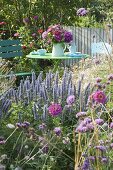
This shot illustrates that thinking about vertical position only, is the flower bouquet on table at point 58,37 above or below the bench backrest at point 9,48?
above

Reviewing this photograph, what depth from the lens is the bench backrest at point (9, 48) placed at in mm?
8719

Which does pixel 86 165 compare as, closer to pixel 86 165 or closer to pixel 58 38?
pixel 86 165

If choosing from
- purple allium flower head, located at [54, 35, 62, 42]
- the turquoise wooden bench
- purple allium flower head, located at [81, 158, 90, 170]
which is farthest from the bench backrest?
purple allium flower head, located at [81, 158, 90, 170]

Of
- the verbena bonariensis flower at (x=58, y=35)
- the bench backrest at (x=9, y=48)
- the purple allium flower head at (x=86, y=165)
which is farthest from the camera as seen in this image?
the bench backrest at (x=9, y=48)

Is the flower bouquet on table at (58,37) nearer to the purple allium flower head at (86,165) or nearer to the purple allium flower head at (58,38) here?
the purple allium flower head at (58,38)

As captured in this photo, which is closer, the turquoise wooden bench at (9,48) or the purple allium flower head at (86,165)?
the purple allium flower head at (86,165)

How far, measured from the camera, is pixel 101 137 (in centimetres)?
333

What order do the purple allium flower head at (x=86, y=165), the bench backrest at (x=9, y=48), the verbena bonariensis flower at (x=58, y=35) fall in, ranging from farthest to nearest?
1. the bench backrest at (x=9, y=48)
2. the verbena bonariensis flower at (x=58, y=35)
3. the purple allium flower head at (x=86, y=165)

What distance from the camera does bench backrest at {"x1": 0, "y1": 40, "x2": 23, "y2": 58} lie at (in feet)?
28.6

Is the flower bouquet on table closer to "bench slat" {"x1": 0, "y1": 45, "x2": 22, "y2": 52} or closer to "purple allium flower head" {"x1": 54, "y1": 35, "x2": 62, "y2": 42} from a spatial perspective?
"purple allium flower head" {"x1": 54, "y1": 35, "x2": 62, "y2": 42}

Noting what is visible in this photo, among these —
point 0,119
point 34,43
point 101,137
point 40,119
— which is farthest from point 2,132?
point 34,43

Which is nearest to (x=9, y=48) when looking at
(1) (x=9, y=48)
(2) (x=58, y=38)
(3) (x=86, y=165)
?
(1) (x=9, y=48)

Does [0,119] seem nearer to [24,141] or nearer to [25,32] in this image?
[24,141]

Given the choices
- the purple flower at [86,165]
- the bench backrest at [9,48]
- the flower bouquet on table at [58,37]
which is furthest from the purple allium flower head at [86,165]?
the bench backrest at [9,48]
